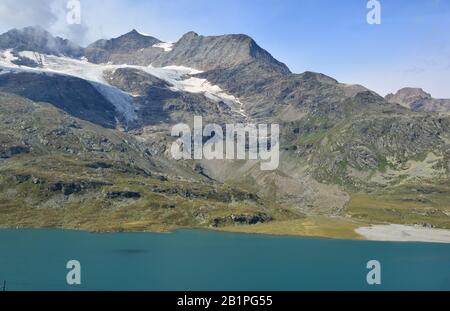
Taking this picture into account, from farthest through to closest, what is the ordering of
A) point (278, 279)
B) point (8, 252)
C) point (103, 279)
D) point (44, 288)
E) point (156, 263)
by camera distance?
1. point (8, 252)
2. point (156, 263)
3. point (278, 279)
4. point (103, 279)
5. point (44, 288)

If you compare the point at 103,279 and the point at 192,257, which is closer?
the point at 103,279
